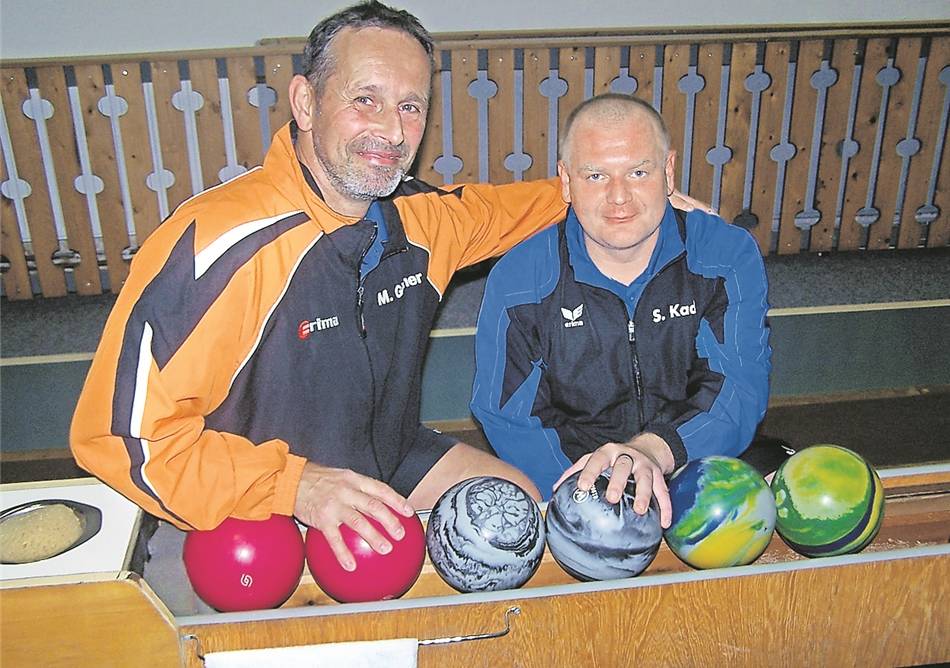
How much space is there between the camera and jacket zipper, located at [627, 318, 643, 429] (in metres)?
2.16

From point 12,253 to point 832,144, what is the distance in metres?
4.85

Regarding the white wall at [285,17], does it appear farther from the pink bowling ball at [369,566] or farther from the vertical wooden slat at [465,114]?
the pink bowling ball at [369,566]

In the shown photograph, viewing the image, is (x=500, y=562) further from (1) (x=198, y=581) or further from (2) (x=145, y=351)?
(2) (x=145, y=351)

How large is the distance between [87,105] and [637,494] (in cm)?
418

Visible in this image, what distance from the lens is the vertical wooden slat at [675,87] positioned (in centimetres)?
498

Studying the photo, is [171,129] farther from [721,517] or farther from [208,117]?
[721,517]

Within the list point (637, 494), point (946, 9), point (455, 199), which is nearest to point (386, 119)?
point (455, 199)

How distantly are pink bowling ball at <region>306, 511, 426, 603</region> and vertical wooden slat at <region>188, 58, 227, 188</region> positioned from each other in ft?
11.9

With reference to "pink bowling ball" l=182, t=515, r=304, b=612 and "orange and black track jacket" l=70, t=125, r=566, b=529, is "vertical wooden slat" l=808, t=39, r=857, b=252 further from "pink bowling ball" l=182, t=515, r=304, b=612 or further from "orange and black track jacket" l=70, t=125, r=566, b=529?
"pink bowling ball" l=182, t=515, r=304, b=612

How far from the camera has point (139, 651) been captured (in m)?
1.57

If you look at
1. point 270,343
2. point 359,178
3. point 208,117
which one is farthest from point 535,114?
point 270,343

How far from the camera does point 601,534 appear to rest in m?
1.71

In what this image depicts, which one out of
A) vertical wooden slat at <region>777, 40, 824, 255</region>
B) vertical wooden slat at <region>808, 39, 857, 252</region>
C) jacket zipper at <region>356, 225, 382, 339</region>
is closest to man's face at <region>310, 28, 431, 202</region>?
jacket zipper at <region>356, 225, 382, 339</region>

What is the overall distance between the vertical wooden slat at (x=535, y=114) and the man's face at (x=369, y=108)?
3119 millimetres
